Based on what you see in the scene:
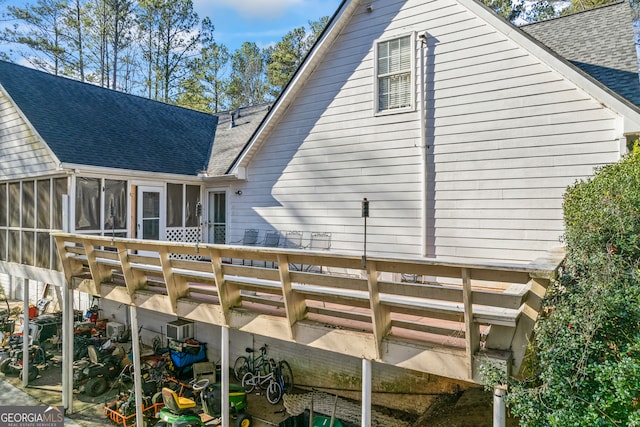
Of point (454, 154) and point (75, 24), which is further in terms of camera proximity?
point (75, 24)

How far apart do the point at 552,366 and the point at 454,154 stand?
4.48 meters

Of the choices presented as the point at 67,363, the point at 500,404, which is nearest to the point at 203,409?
the point at 67,363

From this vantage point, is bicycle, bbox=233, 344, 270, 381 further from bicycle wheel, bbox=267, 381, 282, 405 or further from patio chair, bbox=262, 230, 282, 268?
patio chair, bbox=262, 230, 282, 268

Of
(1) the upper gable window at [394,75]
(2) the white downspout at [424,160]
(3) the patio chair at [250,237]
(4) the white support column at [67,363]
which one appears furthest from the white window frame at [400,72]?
(4) the white support column at [67,363]

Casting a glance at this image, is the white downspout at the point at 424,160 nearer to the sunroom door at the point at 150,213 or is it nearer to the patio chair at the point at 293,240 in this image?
the patio chair at the point at 293,240

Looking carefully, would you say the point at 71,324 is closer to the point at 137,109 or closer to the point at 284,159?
the point at 284,159

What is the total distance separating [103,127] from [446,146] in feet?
28.2

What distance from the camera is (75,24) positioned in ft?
71.5

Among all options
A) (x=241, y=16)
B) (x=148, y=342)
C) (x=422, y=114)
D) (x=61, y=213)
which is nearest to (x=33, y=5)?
(x=241, y=16)

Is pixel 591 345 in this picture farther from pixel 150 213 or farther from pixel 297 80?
pixel 150 213

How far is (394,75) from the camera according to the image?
7.20 metres

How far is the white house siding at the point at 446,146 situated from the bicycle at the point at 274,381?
2.80m

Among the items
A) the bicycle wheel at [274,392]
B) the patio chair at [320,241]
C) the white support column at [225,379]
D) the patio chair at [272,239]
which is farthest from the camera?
the patio chair at [272,239]

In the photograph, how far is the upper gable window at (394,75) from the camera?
7.06 m
